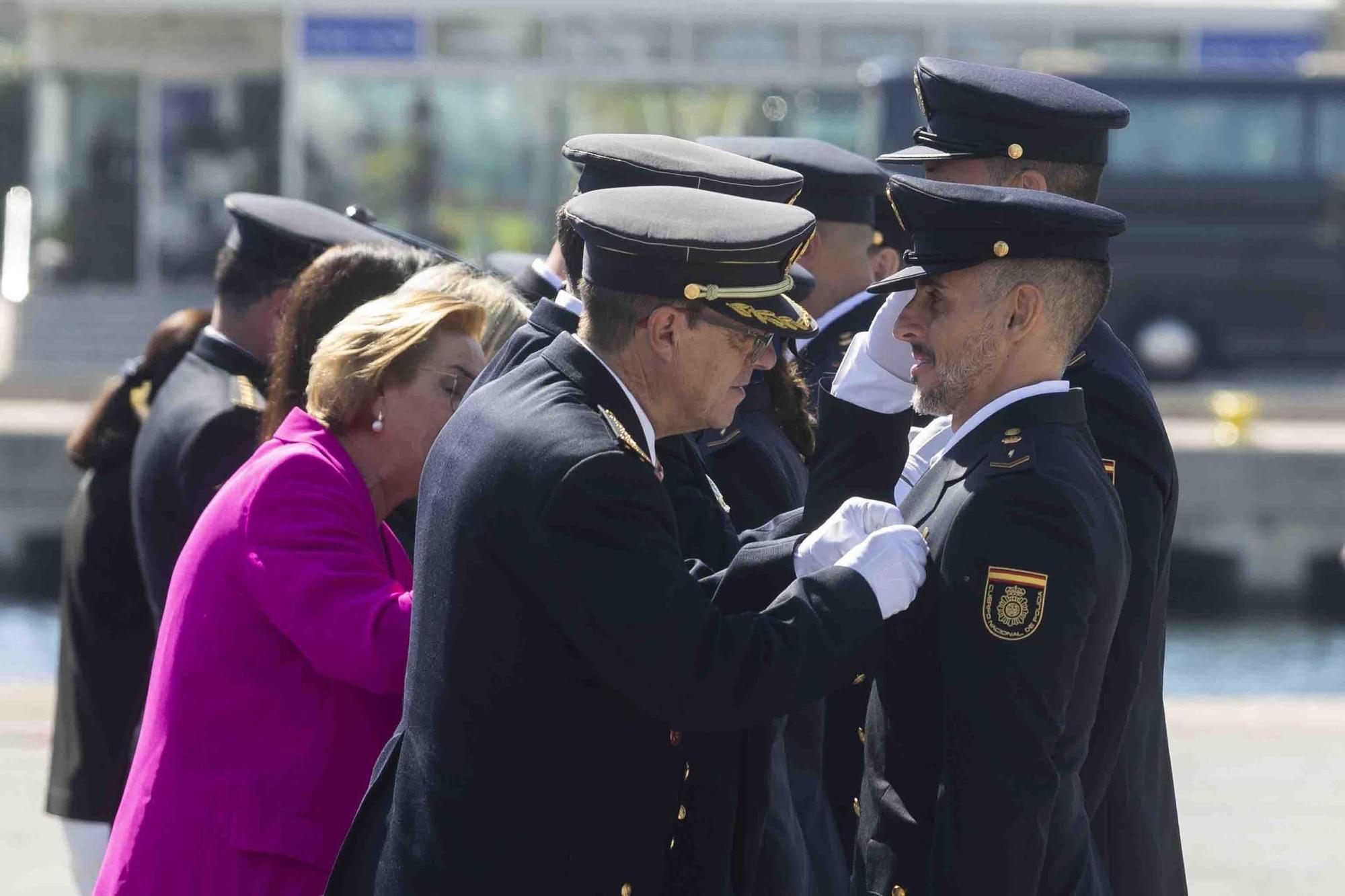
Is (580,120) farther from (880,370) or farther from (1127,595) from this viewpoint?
(1127,595)

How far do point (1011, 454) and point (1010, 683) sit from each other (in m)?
0.28

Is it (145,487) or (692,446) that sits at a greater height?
(692,446)

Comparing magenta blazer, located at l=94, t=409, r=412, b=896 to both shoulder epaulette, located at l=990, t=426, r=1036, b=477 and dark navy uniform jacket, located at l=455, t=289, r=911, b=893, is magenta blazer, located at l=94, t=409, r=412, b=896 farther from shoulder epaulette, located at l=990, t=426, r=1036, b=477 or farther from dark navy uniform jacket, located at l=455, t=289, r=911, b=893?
shoulder epaulette, located at l=990, t=426, r=1036, b=477

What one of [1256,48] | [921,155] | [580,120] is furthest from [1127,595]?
[1256,48]

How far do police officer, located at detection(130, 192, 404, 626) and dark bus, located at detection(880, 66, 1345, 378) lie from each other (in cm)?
1459

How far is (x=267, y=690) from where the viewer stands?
8.30 feet

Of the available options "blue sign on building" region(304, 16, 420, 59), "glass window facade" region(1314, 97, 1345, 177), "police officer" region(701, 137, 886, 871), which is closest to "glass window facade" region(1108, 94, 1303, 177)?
"glass window facade" region(1314, 97, 1345, 177)

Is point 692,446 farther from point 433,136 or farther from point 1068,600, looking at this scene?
point 433,136

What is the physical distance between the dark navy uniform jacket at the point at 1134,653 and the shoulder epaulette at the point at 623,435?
2.29ft

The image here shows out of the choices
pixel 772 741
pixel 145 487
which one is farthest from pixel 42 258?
pixel 772 741

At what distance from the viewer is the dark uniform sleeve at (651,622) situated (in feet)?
6.91

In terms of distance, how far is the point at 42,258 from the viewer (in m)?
18.7

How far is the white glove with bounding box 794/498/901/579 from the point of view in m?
2.27

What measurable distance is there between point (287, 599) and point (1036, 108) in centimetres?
130
